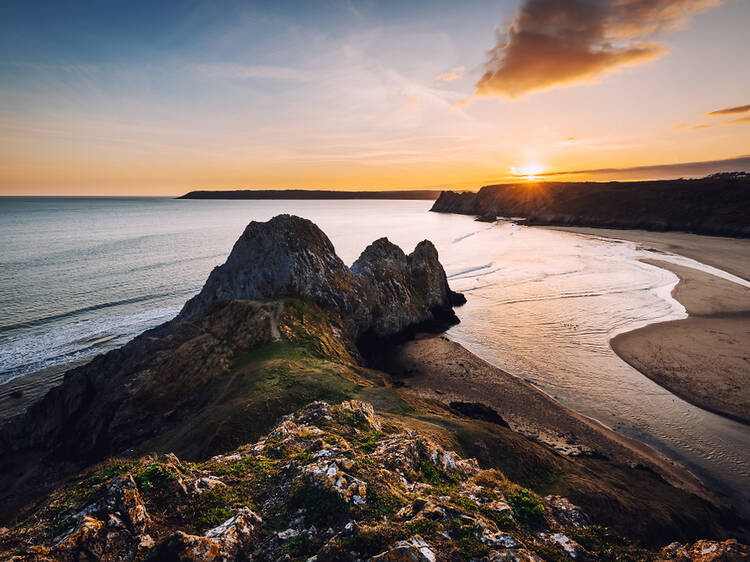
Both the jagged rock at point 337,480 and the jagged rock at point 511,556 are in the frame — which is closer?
the jagged rock at point 511,556

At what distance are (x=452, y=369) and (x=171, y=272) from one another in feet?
176

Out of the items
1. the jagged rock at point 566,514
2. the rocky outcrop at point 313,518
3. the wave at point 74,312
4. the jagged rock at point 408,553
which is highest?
the jagged rock at point 408,553

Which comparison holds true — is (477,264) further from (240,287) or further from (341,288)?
(240,287)

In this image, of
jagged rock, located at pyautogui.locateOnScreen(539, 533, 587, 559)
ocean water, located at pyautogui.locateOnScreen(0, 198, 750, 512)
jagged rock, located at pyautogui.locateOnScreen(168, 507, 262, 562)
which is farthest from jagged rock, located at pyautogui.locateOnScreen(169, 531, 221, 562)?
ocean water, located at pyautogui.locateOnScreen(0, 198, 750, 512)

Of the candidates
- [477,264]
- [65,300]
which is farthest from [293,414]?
[477,264]

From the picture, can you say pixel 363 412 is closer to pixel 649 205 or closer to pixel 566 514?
pixel 566 514

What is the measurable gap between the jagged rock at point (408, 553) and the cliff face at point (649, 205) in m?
125

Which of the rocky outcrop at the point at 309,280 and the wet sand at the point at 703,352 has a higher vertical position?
the rocky outcrop at the point at 309,280

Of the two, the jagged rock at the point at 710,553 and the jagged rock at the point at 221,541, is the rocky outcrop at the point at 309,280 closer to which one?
the jagged rock at the point at 221,541

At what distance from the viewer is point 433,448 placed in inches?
444

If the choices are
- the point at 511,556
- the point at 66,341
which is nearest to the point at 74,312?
the point at 66,341

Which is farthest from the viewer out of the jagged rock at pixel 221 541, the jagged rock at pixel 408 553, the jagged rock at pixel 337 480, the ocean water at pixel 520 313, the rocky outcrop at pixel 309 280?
the rocky outcrop at pixel 309 280

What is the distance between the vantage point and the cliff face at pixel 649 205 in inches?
3814

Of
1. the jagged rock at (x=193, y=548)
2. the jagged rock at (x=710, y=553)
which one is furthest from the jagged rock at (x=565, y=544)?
the jagged rock at (x=193, y=548)
